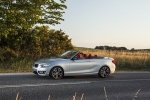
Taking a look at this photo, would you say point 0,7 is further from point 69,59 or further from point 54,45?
point 69,59

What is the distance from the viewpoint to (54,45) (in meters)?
27.6

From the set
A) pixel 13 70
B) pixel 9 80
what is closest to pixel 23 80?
pixel 9 80

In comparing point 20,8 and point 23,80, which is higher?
point 20,8

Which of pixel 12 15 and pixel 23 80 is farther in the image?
pixel 12 15

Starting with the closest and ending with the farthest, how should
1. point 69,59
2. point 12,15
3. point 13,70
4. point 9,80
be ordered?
point 9,80
point 69,59
point 13,70
point 12,15

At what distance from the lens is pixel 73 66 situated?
16.5 meters

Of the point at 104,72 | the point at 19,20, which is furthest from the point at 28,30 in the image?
the point at 104,72

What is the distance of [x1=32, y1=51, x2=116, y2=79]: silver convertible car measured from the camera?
15.9m

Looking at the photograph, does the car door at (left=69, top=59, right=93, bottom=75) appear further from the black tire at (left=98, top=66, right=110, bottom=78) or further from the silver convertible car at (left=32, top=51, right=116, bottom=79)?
the black tire at (left=98, top=66, right=110, bottom=78)

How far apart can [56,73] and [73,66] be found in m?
0.96

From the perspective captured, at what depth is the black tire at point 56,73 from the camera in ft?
52.3

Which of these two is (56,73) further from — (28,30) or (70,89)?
(28,30)

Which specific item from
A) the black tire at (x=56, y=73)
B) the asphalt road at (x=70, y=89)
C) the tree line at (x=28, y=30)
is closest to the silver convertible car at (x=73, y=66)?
the black tire at (x=56, y=73)

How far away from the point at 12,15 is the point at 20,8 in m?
0.93
